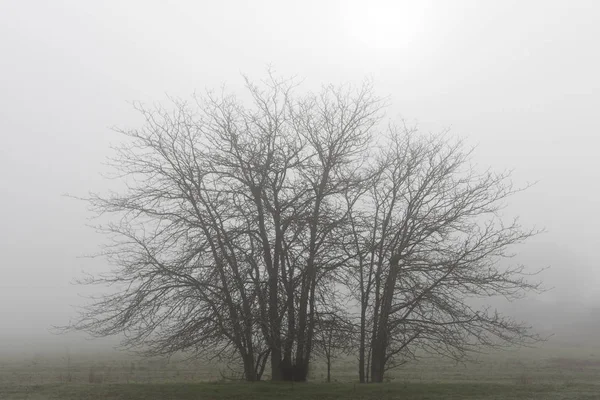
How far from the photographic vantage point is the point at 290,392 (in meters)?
15.5

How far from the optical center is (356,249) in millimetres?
18609

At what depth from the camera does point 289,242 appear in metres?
18.1

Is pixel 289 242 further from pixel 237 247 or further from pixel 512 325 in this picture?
pixel 512 325

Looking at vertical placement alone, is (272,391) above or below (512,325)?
below

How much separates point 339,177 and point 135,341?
Result: 823 centimetres

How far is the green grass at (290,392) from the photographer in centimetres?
1511

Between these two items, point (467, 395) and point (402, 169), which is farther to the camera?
point (402, 169)

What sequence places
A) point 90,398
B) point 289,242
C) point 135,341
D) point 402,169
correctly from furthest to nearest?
point 402,169
point 289,242
point 135,341
point 90,398

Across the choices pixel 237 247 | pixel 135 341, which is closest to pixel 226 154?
pixel 237 247

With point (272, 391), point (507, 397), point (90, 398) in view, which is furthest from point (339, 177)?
point (90, 398)

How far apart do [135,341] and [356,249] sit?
7.66 meters

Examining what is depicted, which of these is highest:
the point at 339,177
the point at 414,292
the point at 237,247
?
the point at 339,177

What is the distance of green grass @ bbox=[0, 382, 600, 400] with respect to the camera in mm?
15106

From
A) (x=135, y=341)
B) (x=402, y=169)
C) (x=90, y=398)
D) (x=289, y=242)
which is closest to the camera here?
(x=90, y=398)
